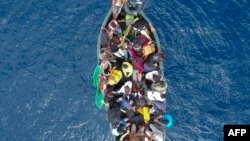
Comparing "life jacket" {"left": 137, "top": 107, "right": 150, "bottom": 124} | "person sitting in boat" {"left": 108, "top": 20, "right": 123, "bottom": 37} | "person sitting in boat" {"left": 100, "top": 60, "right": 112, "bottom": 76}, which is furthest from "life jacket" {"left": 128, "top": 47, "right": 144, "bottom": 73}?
"life jacket" {"left": 137, "top": 107, "right": 150, "bottom": 124}

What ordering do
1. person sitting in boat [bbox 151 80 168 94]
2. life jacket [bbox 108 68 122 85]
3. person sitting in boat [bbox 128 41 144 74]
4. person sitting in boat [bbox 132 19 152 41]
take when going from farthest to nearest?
1. person sitting in boat [bbox 132 19 152 41]
2. person sitting in boat [bbox 128 41 144 74]
3. life jacket [bbox 108 68 122 85]
4. person sitting in boat [bbox 151 80 168 94]

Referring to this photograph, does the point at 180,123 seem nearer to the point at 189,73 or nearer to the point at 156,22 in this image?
the point at 189,73

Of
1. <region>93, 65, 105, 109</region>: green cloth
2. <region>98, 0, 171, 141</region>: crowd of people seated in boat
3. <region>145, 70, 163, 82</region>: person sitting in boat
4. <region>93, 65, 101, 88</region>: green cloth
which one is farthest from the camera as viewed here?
<region>93, 65, 101, 88</region>: green cloth

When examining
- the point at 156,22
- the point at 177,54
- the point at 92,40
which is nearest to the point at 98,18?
the point at 92,40

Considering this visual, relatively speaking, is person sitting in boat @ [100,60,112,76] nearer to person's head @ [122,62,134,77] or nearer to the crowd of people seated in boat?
the crowd of people seated in boat

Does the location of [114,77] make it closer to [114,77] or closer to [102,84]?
[114,77]

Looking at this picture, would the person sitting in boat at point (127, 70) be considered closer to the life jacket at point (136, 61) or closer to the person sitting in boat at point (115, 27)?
the life jacket at point (136, 61)

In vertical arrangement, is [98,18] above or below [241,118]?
above

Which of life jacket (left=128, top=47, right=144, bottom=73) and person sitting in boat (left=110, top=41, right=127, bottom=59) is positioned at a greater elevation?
person sitting in boat (left=110, top=41, right=127, bottom=59)
